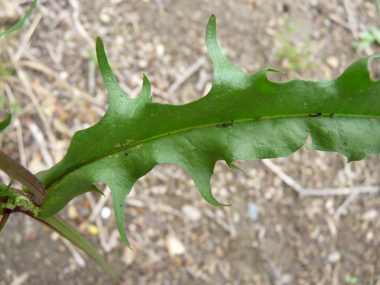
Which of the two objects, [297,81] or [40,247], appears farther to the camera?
[40,247]

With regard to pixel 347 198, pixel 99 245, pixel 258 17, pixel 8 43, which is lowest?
pixel 347 198

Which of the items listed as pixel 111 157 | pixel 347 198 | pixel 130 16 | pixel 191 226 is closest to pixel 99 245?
pixel 191 226

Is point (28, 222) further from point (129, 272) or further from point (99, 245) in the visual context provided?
point (129, 272)

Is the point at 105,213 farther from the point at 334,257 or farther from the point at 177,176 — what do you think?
the point at 334,257

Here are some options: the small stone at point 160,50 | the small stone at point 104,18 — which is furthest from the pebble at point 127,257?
the small stone at point 104,18

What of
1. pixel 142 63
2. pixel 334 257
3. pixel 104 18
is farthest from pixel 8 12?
pixel 334 257

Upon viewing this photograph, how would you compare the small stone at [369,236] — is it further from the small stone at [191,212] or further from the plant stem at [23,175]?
the plant stem at [23,175]
